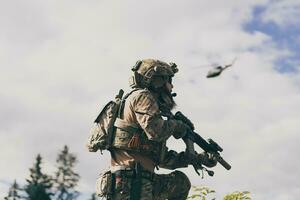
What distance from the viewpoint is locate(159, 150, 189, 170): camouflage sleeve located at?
376 inches

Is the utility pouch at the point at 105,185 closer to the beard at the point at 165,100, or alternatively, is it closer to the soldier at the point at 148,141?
the soldier at the point at 148,141

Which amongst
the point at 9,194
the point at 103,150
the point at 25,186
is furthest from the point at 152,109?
the point at 9,194

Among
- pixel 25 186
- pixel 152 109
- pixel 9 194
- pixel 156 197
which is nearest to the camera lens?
pixel 152 109

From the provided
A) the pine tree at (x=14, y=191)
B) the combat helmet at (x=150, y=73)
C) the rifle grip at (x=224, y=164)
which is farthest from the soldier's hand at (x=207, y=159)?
the pine tree at (x=14, y=191)

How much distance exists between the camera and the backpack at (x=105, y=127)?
9.30 meters

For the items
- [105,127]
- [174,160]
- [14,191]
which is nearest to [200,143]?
[174,160]

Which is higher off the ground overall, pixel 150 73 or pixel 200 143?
pixel 150 73

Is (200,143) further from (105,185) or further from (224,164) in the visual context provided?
(105,185)

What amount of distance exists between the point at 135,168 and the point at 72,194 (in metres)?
59.7

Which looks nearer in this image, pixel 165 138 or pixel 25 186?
pixel 165 138

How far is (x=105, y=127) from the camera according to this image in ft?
30.7

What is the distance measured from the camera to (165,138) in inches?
354

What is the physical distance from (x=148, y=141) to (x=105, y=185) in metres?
0.82

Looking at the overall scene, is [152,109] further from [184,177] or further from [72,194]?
[72,194]
